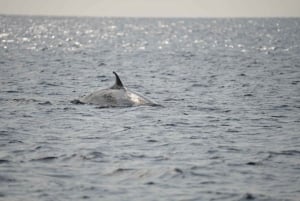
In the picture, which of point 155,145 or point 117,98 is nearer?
point 155,145

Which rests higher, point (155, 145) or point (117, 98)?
point (117, 98)

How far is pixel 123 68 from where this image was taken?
51.2 m

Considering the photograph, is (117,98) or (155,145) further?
(117,98)

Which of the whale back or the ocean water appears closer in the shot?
the ocean water

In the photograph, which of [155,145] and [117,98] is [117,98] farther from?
[155,145]

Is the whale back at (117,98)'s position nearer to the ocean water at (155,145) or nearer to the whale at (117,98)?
the whale at (117,98)

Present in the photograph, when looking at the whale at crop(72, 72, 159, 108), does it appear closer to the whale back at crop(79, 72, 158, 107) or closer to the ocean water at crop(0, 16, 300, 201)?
the whale back at crop(79, 72, 158, 107)

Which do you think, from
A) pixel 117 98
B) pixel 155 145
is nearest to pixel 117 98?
pixel 117 98

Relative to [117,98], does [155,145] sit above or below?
below

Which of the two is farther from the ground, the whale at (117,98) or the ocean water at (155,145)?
the whale at (117,98)

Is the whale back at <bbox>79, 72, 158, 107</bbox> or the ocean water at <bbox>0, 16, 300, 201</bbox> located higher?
the whale back at <bbox>79, 72, 158, 107</bbox>

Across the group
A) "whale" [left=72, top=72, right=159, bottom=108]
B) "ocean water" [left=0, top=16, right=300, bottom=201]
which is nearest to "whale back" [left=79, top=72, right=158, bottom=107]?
"whale" [left=72, top=72, right=159, bottom=108]

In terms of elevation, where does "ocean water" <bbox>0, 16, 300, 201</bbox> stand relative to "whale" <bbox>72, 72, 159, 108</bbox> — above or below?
below

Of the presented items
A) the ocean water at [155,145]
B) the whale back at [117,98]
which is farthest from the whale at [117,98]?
the ocean water at [155,145]
